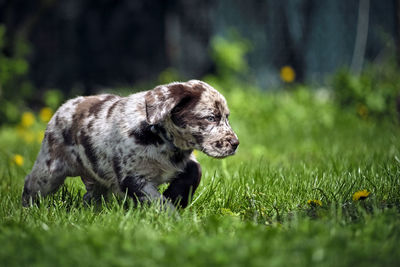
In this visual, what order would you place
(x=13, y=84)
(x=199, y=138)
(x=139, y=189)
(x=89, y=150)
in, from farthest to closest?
(x=13, y=84), (x=89, y=150), (x=199, y=138), (x=139, y=189)

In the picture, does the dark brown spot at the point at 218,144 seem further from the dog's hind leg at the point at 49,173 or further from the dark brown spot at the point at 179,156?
the dog's hind leg at the point at 49,173

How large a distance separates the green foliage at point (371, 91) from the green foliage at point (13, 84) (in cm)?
535

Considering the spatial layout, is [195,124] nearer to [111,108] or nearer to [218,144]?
[218,144]

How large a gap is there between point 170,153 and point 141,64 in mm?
5997

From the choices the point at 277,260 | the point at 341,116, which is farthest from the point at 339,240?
the point at 341,116

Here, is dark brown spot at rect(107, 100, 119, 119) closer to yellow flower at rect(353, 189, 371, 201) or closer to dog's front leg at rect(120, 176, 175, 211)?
dog's front leg at rect(120, 176, 175, 211)

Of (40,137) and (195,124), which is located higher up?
(195,124)

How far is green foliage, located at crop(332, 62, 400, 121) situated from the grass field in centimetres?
205

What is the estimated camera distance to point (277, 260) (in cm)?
212

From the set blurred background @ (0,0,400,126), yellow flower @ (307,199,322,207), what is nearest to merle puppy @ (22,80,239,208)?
yellow flower @ (307,199,322,207)

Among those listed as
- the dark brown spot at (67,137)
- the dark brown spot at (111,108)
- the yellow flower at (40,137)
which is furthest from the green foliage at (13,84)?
the dark brown spot at (111,108)

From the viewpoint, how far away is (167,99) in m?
3.38

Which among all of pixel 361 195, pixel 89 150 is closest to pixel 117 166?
pixel 89 150

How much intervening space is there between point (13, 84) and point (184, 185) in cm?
573
